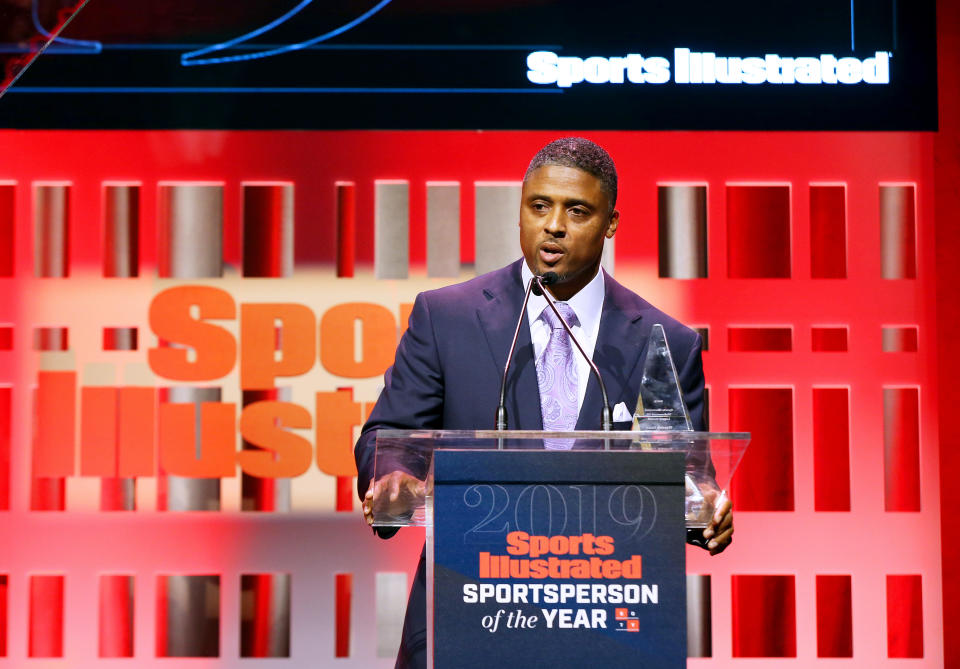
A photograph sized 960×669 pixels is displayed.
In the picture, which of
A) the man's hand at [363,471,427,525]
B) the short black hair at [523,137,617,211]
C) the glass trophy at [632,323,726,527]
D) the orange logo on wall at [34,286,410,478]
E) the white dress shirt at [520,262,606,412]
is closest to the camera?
the man's hand at [363,471,427,525]

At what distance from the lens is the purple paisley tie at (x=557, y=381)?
94.4 inches

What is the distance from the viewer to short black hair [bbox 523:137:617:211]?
2573 millimetres

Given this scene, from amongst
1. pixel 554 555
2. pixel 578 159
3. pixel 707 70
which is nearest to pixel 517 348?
pixel 578 159

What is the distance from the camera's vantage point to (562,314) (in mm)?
2566

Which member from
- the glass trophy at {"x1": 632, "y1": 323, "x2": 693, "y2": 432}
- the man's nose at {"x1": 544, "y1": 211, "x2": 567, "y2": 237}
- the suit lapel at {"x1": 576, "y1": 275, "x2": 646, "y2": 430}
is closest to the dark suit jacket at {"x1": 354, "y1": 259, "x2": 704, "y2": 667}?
the suit lapel at {"x1": 576, "y1": 275, "x2": 646, "y2": 430}

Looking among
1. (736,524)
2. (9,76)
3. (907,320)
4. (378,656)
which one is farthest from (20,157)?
(907,320)

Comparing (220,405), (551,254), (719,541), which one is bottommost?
(719,541)

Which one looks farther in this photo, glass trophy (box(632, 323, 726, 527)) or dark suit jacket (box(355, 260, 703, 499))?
dark suit jacket (box(355, 260, 703, 499))

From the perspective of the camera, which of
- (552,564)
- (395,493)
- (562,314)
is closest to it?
(552,564)

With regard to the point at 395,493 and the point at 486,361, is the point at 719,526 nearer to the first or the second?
the point at 395,493

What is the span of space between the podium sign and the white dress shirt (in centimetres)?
76

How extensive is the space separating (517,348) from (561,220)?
303 millimetres

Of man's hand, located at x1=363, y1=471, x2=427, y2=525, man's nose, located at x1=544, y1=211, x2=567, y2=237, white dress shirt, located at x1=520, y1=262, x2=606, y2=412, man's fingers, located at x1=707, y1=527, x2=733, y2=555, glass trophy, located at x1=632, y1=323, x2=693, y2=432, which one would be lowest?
man's fingers, located at x1=707, y1=527, x2=733, y2=555

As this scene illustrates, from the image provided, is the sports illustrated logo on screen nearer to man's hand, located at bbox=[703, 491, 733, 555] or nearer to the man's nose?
the man's nose
